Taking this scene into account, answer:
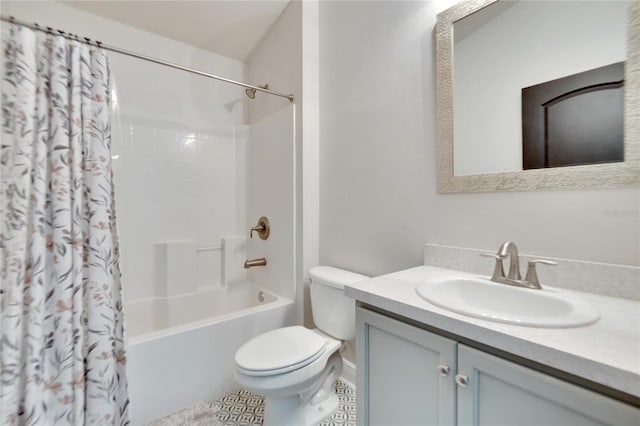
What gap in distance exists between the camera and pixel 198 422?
135 centimetres

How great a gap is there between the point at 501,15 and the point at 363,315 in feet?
4.00

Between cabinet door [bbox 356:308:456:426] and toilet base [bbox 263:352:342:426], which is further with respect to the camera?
toilet base [bbox 263:352:342:426]

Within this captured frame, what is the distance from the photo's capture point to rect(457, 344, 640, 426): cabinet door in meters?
0.47

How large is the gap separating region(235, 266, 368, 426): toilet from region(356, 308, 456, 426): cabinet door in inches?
13.8

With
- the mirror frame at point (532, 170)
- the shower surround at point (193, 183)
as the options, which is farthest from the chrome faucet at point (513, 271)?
the shower surround at point (193, 183)

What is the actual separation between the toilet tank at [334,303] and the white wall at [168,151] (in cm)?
117

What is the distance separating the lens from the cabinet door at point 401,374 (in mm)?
681

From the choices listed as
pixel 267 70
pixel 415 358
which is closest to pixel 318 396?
pixel 415 358

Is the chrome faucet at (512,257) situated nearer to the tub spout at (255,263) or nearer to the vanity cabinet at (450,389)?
the vanity cabinet at (450,389)

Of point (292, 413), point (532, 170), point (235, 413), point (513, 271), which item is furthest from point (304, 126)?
point (235, 413)

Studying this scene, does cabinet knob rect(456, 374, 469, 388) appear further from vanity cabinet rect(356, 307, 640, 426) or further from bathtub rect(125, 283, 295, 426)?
bathtub rect(125, 283, 295, 426)

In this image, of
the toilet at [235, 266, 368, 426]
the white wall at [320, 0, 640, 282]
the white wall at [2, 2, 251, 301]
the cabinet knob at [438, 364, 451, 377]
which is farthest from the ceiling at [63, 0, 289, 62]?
the cabinet knob at [438, 364, 451, 377]

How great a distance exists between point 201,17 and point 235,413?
2.51 m

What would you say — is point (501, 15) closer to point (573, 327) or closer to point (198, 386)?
point (573, 327)
